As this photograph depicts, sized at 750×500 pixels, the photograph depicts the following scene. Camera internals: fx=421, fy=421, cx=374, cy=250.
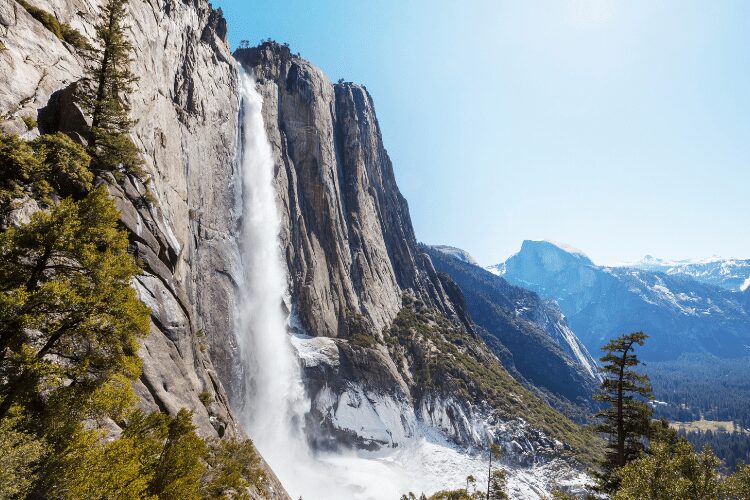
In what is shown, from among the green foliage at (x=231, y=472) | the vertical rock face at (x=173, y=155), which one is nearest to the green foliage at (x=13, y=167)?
the vertical rock face at (x=173, y=155)

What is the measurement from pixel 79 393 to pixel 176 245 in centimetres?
1929

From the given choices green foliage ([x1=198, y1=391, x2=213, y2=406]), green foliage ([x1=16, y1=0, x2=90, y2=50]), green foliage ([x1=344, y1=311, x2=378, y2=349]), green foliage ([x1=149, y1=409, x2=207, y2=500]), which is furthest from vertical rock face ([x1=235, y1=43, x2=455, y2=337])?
green foliage ([x1=149, y1=409, x2=207, y2=500])

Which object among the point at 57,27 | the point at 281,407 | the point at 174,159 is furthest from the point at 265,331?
the point at 57,27

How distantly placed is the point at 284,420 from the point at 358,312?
1011 inches

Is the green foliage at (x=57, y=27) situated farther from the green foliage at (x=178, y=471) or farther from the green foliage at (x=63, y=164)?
the green foliage at (x=178, y=471)

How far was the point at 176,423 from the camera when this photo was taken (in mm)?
17812

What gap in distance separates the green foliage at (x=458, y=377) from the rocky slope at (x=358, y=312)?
10.9 inches

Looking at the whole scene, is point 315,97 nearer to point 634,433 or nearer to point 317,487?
point 317,487

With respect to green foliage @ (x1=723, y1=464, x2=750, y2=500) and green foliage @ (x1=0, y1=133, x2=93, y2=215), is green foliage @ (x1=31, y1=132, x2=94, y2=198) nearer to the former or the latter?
green foliage @ (x1=0, y1=133, x2=93, y2=215)

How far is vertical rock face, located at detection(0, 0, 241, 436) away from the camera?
72.9 ft

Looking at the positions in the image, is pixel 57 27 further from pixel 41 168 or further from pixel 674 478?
pixel 674 478

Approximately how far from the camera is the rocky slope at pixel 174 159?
72.8ft

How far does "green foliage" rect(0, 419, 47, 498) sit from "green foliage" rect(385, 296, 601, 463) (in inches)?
2534

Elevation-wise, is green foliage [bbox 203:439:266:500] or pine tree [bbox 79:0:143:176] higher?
pine tree [bbox 79:0:143:176]
